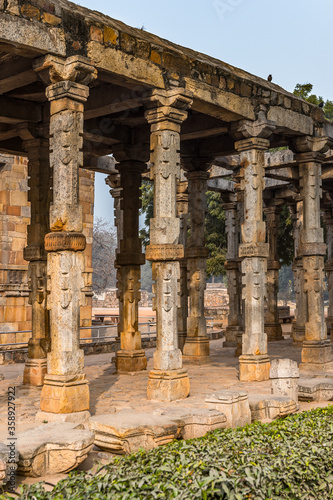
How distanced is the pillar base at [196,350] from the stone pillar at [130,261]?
162 cm

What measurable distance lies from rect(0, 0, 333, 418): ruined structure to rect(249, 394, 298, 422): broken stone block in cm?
132

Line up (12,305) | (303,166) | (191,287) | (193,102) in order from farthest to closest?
1. (12,305)
2. (191,287)
3. (303,166)
4. (193,102)

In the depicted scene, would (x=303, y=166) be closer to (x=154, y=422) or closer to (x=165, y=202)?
(x=165, y=202)

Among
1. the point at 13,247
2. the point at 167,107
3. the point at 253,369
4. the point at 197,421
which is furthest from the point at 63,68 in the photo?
the point at 13,247

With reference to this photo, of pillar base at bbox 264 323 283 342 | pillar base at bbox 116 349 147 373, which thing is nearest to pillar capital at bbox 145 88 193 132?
pillar base at bbox 116 349 147 373

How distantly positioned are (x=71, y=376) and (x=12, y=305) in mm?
9970

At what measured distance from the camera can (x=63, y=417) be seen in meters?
7.73

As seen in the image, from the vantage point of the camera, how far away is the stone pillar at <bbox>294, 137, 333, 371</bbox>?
13.0 meters

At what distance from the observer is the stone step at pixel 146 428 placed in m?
6.75

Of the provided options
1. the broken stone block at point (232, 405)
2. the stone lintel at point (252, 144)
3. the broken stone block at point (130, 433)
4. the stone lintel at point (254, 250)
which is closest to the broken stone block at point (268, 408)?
the broken stone block at point (232, 405)

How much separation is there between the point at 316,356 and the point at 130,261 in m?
4.35

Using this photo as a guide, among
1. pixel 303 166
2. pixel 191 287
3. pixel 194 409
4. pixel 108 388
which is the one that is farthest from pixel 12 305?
pixel 194 409

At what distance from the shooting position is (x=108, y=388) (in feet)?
35.4

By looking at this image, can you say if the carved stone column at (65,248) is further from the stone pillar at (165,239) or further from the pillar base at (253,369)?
the pillar base at (253,369)
